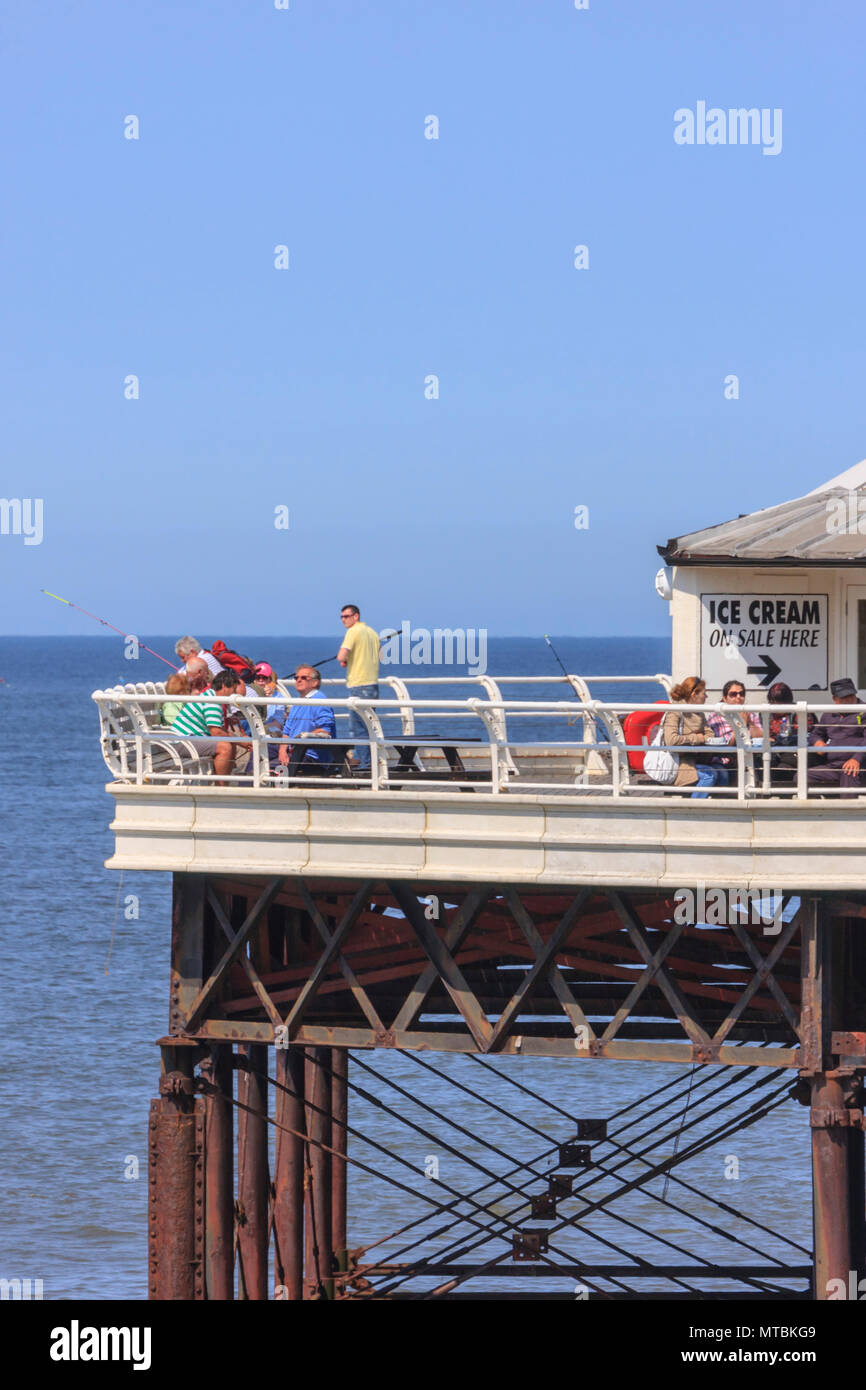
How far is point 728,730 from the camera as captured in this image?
1664 cm

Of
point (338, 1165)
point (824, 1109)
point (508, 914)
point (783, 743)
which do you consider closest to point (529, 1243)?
point (508, 914)

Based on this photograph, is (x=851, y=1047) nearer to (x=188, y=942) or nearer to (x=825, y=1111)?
(x=825, y=1111)

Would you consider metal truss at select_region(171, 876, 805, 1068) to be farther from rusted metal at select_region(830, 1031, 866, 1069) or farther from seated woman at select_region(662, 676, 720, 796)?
seated woman at select_region(662, 676, 720, 796)

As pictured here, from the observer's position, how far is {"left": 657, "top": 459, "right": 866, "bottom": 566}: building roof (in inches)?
663

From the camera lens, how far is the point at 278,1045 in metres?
16.4

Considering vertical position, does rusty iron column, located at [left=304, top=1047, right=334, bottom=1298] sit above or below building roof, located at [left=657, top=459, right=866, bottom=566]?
below

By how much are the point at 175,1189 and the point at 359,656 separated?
5.04 metres

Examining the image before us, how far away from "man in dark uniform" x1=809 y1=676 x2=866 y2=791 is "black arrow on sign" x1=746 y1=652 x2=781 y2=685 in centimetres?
161

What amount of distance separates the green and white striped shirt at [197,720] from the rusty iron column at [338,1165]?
17.2 feet

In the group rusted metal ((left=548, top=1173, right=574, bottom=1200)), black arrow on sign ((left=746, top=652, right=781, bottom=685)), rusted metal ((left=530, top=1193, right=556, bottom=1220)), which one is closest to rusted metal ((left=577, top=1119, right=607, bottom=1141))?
rusted metal ((left=548, top=1173, right=574, bottom=1200))

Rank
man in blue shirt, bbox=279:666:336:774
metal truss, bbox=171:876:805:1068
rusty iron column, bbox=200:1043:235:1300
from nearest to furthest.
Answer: metal truss, bbox=171:876:805:1068 < rusty iron column, bbox=200:1043:235:1300 < man in blue shirt, bbox=279:666:336:774
